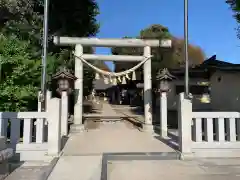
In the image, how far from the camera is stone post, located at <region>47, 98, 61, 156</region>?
6.88 meters

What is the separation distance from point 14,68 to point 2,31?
21.6ft

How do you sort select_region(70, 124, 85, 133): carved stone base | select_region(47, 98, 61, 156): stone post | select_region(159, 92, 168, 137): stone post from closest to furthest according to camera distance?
1. select_region(47, 98, 61, 156): stone post
2. select_region(159, 92, 168, 137): stone post
3. select_region(70, 124, 85, 133): carved stone base

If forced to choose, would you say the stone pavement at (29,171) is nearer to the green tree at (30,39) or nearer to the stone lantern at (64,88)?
the green tree at (30,39)

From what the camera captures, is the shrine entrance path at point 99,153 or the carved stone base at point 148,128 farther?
the carved stone base at point 148,128

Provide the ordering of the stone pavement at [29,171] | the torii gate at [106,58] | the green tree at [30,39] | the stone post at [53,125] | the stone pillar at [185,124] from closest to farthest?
the stone pavement at [29,171]
the stone post at [53,125]
the stone pillar at [185,124]
the green tree at [30,39]
the torii gate at [106,58]

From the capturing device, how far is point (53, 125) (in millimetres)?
6934

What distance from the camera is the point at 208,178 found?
541 centimetres

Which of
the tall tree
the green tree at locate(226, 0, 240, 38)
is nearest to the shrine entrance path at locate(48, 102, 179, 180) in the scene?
the green tree at locate(226, 0, 240, 38)

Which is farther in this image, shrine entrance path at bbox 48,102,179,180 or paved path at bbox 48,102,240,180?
shrine entrance path at bbox 48,102,179,180

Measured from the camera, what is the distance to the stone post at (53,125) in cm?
688

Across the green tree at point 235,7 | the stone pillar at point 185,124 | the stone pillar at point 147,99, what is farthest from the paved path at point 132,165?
the green tree at point 235,7

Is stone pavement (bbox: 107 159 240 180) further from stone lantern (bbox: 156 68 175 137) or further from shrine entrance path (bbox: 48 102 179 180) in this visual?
stone lantern (bbox: 156 68 175 137)

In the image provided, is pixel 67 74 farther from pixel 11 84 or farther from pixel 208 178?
pixel 208 178

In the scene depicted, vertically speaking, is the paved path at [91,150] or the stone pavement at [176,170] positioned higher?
the paved path at [91,150]
